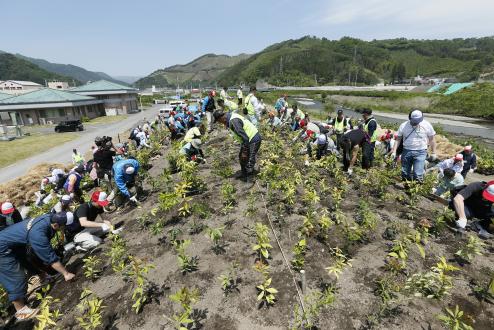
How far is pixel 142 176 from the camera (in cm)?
768

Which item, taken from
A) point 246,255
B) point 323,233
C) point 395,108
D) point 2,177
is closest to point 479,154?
point 323,233

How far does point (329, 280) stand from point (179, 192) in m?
2.97

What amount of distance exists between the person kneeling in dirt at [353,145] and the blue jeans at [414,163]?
1.12 meters

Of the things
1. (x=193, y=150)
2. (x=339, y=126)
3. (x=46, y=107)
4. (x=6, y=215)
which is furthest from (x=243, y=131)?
(x=46, y=107)

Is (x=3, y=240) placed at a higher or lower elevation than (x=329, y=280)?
higher

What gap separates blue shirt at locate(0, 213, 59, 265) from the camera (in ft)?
12.3

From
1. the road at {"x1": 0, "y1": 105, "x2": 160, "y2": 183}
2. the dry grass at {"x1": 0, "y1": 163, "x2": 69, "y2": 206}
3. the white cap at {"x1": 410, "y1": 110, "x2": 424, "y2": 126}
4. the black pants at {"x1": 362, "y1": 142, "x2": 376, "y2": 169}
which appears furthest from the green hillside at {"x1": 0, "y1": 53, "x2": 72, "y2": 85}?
the white cap at {"x1": 410, "y1": 110, "x2": 424, "y2": 126}

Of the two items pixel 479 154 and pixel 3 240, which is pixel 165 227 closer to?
pixel 3 240

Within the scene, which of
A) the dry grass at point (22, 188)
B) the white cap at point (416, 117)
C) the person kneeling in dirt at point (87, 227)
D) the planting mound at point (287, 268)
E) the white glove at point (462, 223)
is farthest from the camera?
the dry grass at point (22, 188)

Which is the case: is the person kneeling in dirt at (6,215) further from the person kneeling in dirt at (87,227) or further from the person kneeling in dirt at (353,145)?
the person kneeling in dirt at (353,145)

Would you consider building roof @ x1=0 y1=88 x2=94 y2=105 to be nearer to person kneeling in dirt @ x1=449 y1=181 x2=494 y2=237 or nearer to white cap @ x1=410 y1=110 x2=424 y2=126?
white cap @ x1=410 y1=110 x2=424 y2=126

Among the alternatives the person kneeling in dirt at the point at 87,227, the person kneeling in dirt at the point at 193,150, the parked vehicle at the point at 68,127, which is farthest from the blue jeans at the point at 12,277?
the parked vehicle at the point at 68,127

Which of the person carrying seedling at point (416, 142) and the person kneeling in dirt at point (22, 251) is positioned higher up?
the person carrying seedling at point (416, 142)

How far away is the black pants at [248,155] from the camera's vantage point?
5719 millimetres
